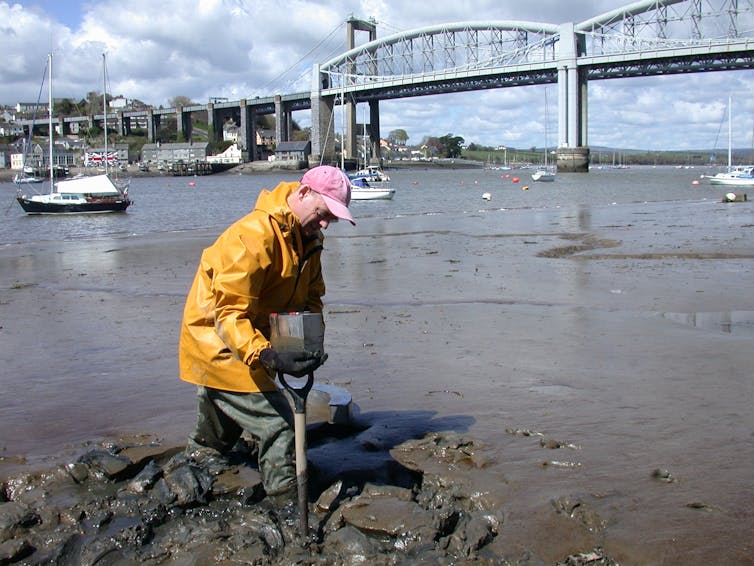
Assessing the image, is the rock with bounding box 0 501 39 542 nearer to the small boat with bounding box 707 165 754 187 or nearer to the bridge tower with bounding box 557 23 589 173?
the small boat with bounding box 707 165 754 187

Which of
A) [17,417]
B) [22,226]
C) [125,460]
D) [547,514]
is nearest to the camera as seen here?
[547,514]

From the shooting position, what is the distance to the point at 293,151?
147000 millimetres

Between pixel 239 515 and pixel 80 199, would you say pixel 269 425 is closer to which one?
pixel 239 515

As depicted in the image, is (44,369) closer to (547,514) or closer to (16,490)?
(16,490)

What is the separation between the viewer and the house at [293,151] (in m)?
147

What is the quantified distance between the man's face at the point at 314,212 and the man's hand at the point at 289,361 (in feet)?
2.24

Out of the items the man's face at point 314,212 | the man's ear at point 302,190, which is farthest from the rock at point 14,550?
the man's ear at point 302,190

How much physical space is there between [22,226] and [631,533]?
36807 mm

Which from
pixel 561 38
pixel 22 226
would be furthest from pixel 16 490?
pixel 561 38

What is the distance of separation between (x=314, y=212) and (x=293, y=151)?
480 ft

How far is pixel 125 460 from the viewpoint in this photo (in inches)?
184

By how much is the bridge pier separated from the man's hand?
109507 millimetres

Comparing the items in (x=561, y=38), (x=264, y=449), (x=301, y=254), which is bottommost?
(x=264, y=449)

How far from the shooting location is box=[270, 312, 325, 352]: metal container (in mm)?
3691
